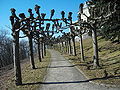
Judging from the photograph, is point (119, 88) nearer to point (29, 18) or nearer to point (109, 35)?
point (29, 18)

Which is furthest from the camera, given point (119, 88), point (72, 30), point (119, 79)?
point (72, 30)

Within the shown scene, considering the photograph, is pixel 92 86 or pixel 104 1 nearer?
pixel 92 86

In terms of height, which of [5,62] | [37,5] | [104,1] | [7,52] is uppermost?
[104,1]

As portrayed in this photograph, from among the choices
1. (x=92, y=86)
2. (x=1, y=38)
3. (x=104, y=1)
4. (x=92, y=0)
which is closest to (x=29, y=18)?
(x=92, y=86)

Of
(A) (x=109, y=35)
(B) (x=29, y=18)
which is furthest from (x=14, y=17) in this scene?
(A) (x=109, y=35)

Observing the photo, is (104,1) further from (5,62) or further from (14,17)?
(5,62)

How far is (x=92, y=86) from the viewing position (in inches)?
292

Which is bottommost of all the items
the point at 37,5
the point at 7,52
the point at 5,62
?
the point at 5,62

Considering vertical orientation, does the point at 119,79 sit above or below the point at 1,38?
below

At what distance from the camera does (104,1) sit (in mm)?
15414

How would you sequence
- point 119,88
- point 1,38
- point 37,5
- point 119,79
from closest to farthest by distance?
point 119,88 → point 119,79 → point 37,5 → point 1,38

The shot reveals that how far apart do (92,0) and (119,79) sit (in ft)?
40.7

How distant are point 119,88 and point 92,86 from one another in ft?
4.45

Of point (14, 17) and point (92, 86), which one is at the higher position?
point (14, 17)
